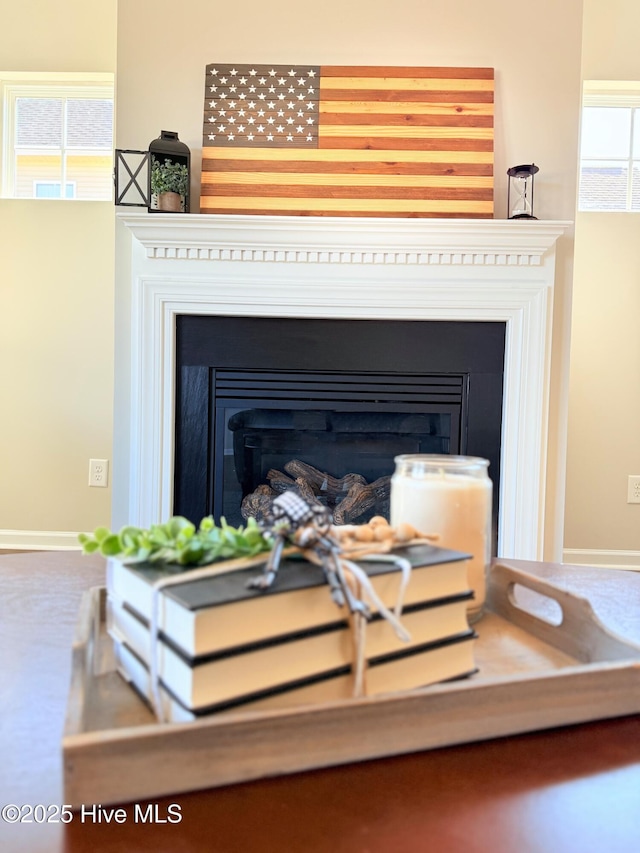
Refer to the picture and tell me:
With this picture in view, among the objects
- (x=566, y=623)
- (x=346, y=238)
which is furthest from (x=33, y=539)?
(x=566, y=623)

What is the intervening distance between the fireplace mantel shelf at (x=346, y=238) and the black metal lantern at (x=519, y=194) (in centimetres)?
7

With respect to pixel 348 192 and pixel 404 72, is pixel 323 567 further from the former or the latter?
pixel 404 72

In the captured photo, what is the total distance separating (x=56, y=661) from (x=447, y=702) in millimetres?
371

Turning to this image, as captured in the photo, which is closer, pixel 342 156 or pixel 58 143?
pixel 342 156

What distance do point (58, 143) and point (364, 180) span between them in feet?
5.83

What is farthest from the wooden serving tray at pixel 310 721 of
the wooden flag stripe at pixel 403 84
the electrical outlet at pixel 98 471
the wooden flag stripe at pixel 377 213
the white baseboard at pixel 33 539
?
the white baseboard at pixel 33 539

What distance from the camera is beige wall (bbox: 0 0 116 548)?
306 centimetres

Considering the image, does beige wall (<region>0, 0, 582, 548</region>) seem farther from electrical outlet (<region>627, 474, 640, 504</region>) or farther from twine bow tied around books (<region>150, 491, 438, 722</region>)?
twine bow tied around books (<region>150, 491, 438, 722</region>)

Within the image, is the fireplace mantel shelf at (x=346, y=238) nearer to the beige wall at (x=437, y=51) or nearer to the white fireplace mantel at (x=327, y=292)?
the white fireplace mantel at (x=327, y=292)

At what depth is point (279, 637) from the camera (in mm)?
446

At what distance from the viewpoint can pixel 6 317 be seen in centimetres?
313

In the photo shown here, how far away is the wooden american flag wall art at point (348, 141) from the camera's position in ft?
7.16

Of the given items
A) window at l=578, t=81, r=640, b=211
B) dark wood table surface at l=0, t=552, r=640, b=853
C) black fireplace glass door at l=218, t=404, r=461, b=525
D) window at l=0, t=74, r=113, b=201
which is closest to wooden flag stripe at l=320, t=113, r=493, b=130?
black fireplace glass door at l=218, t=404, r=461, b=525

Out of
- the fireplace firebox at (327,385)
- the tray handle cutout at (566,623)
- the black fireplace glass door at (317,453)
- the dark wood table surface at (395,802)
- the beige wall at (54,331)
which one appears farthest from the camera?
the beige wall at (54,331)
